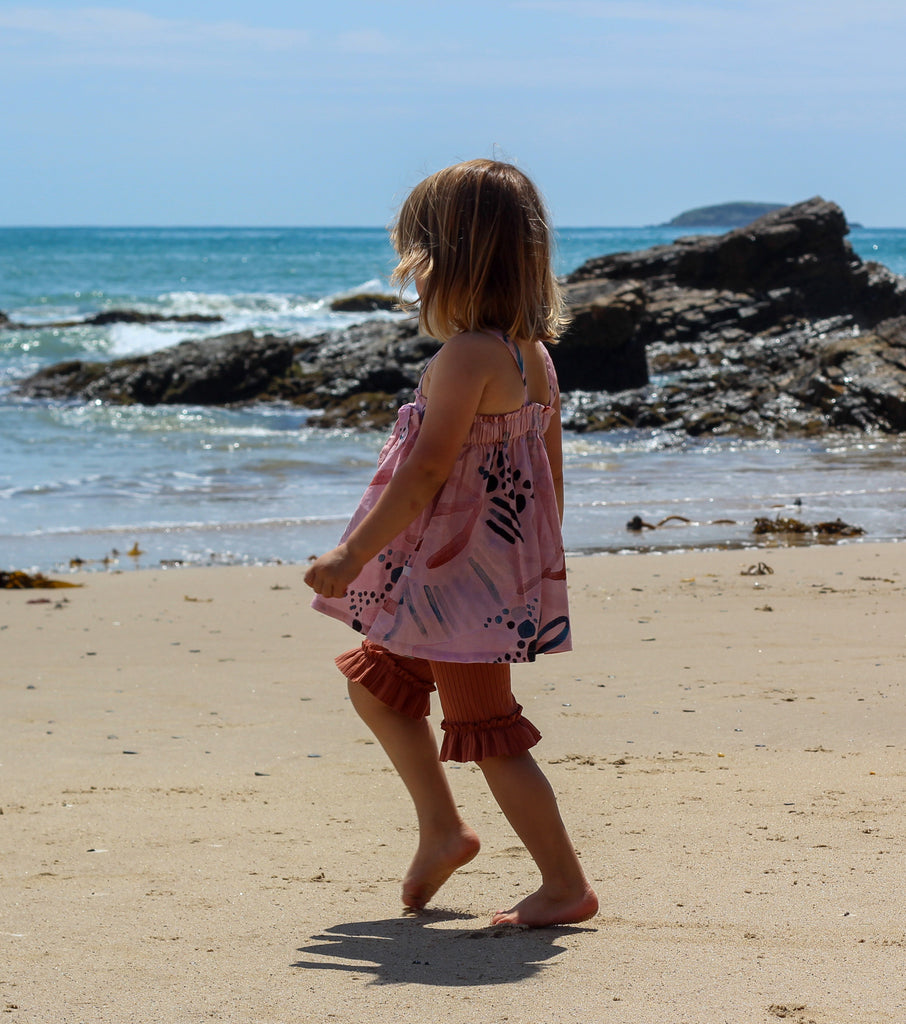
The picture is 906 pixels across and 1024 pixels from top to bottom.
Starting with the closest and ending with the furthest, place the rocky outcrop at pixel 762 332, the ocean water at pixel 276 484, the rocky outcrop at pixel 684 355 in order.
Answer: the ocean water at pixel 276 484 < the rocky outcrop at pixel 762 332 < the rocky outcrop at pixel 684 355

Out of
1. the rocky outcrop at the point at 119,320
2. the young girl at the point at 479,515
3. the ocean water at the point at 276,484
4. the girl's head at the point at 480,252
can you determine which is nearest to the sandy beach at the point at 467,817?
the young girl at the point at 479,515

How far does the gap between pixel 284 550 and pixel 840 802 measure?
18.2 feet

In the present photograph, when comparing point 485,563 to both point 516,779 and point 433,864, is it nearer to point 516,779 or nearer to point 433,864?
→ point 516,779

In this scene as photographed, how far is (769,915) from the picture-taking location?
7.68 feet

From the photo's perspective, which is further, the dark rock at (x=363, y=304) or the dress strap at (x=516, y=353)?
the dark rock at (x=363, y=304)

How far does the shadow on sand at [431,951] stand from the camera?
6.94 feet

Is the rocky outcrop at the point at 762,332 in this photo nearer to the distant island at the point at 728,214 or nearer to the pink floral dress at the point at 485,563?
the pink floral dress at the point at 485,563

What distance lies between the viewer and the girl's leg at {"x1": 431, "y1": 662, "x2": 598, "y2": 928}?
2.39 m

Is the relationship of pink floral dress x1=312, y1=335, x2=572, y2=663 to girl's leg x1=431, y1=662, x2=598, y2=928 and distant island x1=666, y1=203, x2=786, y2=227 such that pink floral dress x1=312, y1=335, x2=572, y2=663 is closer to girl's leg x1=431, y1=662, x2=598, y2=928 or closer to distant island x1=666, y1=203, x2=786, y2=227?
girl's leg x1=431, y1=662, x2=598, y2=928

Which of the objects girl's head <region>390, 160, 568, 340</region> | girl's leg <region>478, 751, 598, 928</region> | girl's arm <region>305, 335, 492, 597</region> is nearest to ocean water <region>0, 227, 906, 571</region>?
girl's head <region>390, 160, 568, 340</region>

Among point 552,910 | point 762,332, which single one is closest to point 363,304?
point 762,332

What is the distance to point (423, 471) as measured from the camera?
232cm

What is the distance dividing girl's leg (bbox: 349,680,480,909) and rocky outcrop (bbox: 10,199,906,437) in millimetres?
13438

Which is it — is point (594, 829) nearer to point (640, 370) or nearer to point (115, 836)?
point (115, 836)
